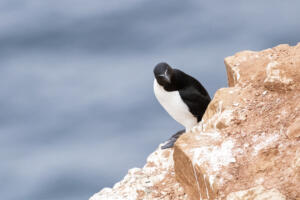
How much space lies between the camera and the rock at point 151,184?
941cm

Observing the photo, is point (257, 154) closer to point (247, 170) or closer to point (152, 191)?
point (247, 170)

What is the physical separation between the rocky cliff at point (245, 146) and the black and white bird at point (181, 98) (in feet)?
3.66

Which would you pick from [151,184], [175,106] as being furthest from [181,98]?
[151,184]

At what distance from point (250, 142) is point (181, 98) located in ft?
11.0

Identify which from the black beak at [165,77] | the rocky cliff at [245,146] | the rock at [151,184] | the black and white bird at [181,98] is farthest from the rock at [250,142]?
the black and white bird at [181,98]

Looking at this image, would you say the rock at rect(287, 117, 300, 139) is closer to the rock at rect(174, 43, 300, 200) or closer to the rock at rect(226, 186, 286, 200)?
the rock at rect(174, 43, 300, 200)

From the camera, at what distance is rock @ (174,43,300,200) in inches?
290

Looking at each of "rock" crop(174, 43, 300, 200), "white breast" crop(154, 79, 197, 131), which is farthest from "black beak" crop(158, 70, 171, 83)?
"rock" crop(174, 43, 300, 200)

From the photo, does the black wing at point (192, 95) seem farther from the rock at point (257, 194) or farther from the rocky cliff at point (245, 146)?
the rock at point (257, 194)

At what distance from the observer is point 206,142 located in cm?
823

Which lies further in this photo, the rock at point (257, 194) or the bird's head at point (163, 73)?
the bird's head at point (163, 73)

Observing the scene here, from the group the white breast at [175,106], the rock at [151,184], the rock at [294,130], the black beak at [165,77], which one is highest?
the black beak at [165,77]

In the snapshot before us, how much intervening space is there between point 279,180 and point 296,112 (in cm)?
118

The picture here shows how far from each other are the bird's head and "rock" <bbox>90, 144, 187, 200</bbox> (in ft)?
4.15
